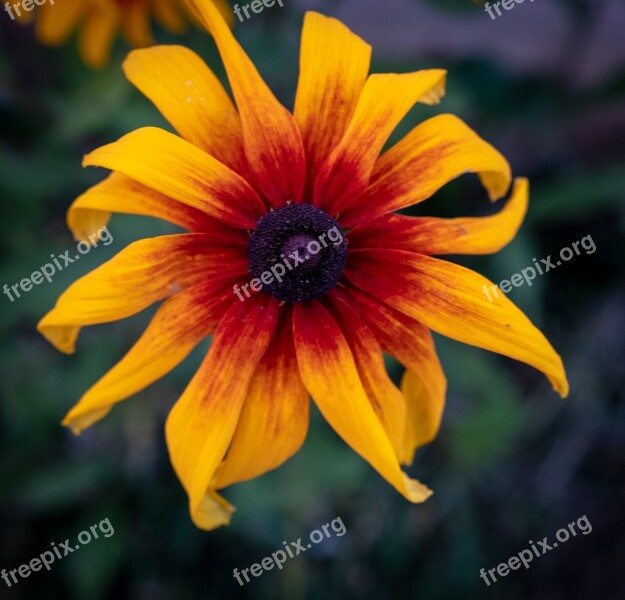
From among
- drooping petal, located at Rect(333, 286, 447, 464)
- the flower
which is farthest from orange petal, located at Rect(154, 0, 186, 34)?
drooping petal, located at Rect(333, 286, 447, 464)

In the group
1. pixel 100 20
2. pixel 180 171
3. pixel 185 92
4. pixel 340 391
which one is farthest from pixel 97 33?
pixel 340 391

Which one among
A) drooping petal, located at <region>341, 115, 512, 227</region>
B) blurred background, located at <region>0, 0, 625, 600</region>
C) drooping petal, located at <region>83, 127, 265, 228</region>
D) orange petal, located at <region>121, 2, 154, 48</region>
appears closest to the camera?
drooping petal, located at <region>83, 127, 265, 228</region>

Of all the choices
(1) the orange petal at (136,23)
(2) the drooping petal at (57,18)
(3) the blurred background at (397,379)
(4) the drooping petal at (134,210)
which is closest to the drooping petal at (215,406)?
(4) the drooping petal at (134,210)

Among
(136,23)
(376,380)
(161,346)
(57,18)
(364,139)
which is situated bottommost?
(376,380)

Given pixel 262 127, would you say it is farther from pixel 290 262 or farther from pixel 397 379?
pixel 397 379

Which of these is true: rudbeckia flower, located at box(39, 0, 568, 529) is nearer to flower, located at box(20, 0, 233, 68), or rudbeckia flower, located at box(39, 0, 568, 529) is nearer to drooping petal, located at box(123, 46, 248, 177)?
drooping petal, located at box(123, 46, 248, 177)
